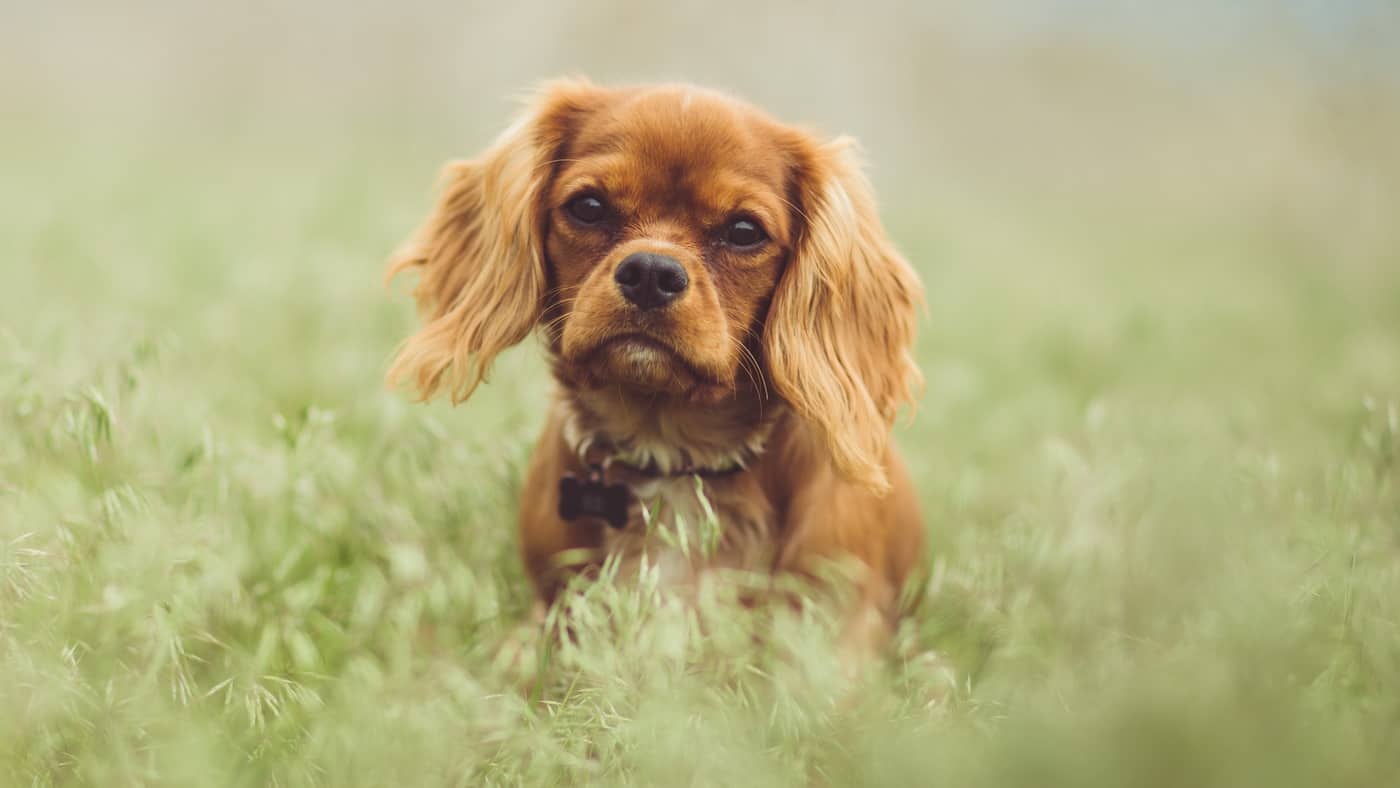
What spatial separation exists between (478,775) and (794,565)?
892 millimetres

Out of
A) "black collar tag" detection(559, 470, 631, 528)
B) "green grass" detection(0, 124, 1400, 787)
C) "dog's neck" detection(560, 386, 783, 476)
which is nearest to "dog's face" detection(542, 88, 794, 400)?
"dog's neck" detection(560, 386, 783, 476)

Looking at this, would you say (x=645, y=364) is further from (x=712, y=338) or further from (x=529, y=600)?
(x=529, y=600)

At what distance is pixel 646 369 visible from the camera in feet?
7.75

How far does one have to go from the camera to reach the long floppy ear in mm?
2541

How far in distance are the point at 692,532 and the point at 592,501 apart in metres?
0.24

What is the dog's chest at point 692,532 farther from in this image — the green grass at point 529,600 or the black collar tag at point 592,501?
the green grass at point 529,600

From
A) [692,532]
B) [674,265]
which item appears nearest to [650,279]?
[674,265]

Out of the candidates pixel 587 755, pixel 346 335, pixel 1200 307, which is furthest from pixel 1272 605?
pixel 1200 307

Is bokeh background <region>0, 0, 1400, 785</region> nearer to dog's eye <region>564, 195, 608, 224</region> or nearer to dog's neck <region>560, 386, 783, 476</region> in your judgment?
dog's neck <region>560, 386, 783, 476</region>

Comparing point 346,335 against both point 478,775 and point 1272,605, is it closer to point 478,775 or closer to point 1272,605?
point 478,775

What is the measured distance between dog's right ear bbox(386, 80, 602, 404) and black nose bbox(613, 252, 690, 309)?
1.37ft

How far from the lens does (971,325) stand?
6.09m

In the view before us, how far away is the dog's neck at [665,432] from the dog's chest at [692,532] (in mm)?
50

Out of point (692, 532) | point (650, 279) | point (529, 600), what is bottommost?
point (529, 600)
